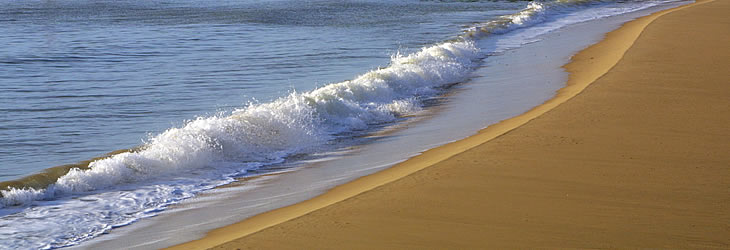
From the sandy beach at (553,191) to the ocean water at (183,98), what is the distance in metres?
1.75

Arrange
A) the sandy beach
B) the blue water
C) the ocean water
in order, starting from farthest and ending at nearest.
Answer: the blue water < the ocean water < the sandy beach

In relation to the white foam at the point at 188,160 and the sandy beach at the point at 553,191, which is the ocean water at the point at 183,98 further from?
the sandy beach at the point at 553,191

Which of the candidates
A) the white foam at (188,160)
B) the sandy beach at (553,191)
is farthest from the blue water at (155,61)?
the sandy beach at (553,191)

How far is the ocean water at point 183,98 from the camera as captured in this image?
7.86 metres

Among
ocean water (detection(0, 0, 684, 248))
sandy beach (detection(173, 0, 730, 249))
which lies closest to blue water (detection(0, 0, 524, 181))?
ocean water (detection(0, 0, 684, 248))

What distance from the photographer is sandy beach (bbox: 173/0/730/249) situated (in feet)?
18.1

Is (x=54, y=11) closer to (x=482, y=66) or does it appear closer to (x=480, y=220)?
(x=482, y=66)

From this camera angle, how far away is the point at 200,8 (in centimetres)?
3878

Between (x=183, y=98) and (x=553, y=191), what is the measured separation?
8.14m

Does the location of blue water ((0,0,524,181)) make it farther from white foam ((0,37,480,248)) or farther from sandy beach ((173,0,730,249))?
sandy beach ((173,0,730,249))

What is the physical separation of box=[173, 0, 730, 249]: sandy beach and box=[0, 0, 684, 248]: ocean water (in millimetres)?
1747

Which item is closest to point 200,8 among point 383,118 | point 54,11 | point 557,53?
point 54,11

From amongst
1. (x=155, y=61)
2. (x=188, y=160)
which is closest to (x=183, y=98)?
(x=188, y=160)

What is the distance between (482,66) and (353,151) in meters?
8.40
